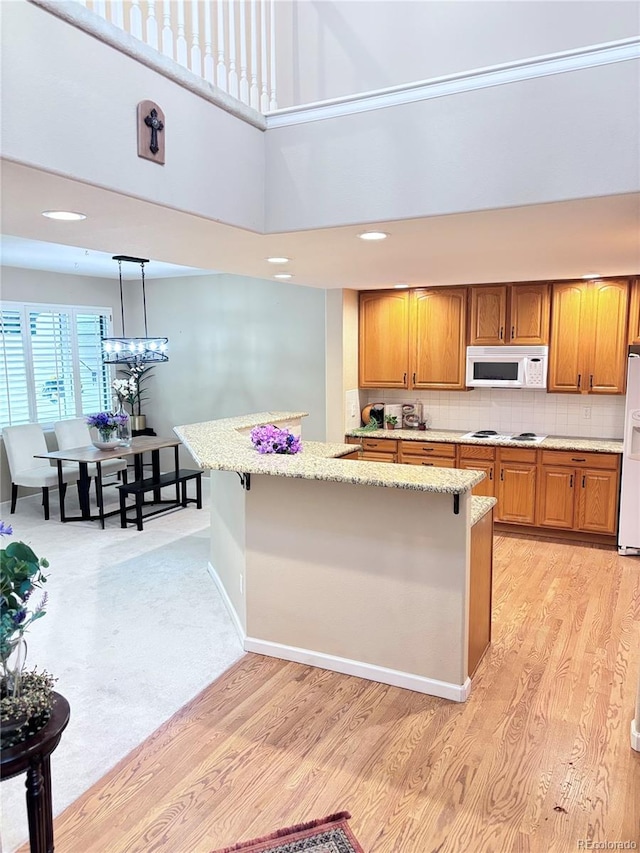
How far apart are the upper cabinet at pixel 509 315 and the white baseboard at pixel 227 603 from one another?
3.23 meters

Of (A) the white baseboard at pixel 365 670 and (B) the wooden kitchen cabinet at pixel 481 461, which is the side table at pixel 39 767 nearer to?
(A) the white baseboard at pixel 365 670

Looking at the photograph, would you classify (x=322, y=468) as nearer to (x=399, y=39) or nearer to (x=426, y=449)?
(x=399, y=39)

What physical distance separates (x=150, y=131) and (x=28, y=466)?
5.21 metres

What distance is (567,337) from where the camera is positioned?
534 cm

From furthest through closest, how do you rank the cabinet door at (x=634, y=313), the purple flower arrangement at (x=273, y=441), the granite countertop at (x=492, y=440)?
the granite countertop at (x=492, y=440)
the cabinet door at (x=634, y=313)
the purple flower arrangement at (x=273, y=441)

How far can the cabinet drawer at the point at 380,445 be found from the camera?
5.97m

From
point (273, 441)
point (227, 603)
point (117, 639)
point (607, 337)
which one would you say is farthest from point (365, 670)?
point (607, 337)

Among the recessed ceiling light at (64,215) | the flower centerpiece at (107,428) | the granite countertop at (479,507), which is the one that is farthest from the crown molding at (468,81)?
the flower centerpiece at (107,428)

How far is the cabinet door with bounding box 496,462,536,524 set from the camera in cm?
539

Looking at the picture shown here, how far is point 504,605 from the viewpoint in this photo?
4070 mm

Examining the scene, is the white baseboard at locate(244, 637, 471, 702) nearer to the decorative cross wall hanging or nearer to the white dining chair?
the decorative cross wall hanging

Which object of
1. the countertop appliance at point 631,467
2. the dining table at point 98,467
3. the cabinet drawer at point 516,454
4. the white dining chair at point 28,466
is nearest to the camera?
the countertop appliance at point 631,467

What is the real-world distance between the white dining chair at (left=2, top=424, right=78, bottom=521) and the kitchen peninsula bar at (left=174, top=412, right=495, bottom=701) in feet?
11.3

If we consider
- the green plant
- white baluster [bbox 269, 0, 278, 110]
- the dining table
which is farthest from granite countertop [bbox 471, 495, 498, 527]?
the green plant
